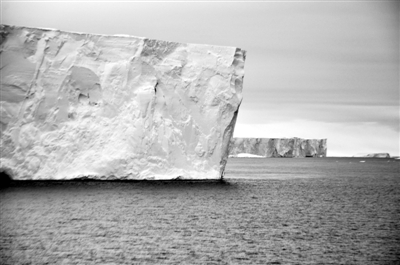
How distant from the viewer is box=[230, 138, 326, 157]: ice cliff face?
7600 centimetres

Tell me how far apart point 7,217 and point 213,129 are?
12443 millimetres

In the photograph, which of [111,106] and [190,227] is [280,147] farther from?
[190,227]

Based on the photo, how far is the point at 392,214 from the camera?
17.4 m

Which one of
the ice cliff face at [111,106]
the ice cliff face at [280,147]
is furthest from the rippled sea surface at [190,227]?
the ice cliff face at [280,147]

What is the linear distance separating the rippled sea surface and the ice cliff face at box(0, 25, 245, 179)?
1396mm

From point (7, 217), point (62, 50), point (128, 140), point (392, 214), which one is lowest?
point (7, 217)

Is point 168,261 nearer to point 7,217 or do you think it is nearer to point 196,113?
point 7,217

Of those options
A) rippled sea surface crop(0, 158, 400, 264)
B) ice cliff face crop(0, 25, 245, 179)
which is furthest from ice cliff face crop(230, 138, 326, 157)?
rippled sea surface crop(0, 158, 400, 264)

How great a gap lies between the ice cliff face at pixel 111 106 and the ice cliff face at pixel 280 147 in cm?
5097

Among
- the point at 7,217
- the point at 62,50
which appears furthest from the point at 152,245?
the point at 62,50

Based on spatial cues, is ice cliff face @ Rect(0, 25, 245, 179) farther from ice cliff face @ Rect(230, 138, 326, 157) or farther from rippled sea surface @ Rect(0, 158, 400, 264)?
ice cliff face @ Rect(230, 138, 326, 157)

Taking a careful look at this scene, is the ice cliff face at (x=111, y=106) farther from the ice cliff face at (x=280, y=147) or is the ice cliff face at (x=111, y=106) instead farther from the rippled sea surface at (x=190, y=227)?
the ice cliff face at (x=280, y=147)

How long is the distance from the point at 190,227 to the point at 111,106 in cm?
1149

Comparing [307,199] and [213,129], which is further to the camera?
[213,129]
